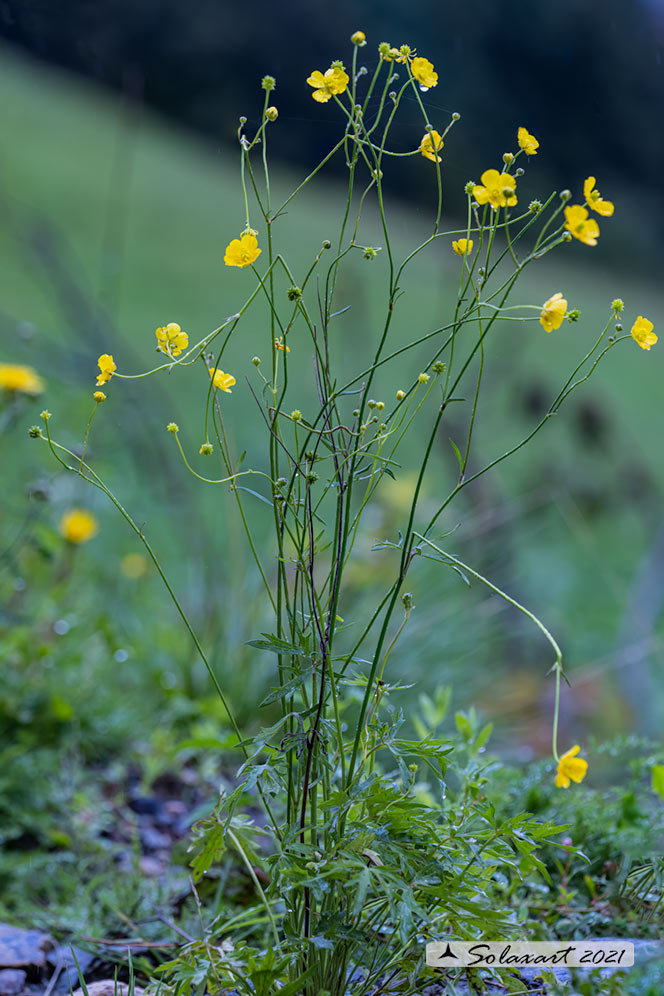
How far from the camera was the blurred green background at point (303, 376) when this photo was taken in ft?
5.32

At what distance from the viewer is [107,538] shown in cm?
301

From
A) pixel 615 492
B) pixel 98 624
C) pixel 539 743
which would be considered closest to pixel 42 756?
pixel 98 624

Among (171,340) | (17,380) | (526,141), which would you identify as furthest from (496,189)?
(17,380)

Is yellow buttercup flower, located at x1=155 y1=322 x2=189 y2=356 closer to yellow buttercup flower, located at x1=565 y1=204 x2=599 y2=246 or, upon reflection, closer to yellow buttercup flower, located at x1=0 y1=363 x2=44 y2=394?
yellow buttercup flower, located at x1=565 y1=204 x2=599 y2=246

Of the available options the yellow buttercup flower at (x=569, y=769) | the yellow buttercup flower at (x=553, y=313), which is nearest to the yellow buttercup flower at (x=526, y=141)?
the yellow buttercup flower at (x=553, y=313)

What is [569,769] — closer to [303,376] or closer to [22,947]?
[22,947]

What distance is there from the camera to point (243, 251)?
2.12ft

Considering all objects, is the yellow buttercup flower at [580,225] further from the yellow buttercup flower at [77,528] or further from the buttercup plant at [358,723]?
the yellow buttercup flower at [77,528]

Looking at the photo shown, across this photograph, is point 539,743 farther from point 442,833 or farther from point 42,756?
point 442,833

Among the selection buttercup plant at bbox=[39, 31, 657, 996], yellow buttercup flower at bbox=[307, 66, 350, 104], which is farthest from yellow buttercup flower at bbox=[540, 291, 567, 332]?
yellow buttercup flower at bbox=[307, 66, 350, 104]

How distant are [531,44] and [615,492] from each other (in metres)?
2.48

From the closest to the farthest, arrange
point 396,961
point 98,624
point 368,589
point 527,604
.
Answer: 1. point 396,961
2. point 98,624
3. point 368,589
4. point 527,604

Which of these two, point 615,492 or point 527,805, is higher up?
point 615,492

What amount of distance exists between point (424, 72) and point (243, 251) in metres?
0.19
